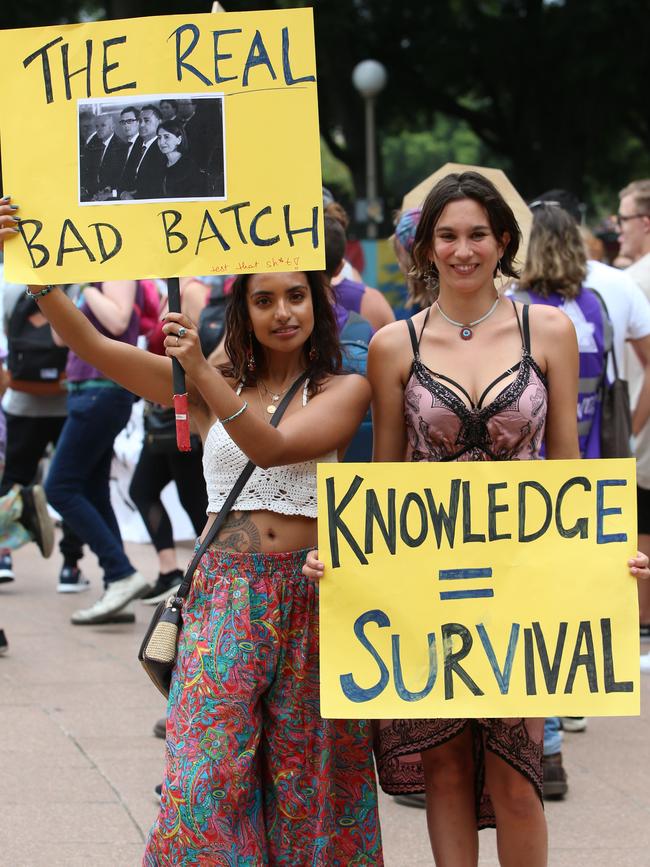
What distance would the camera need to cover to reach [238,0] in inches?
790

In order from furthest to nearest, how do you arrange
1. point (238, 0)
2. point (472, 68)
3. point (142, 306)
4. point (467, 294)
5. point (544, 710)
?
point (472, 68) → point (238, 0) → point (142, 306) → point (467, 294) → point (544, 710)

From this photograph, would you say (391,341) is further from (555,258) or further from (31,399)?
(31,399)

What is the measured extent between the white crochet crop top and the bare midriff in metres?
0.02

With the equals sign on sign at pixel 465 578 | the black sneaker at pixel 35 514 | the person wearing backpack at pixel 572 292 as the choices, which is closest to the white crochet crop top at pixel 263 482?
the equals sign on sign at pixel 465 578

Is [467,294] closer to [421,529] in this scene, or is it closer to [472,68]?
[421,529]

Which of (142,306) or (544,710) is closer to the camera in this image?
(544,710)

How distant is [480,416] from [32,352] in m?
4.96

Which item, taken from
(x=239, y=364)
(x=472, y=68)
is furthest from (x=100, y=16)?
(x=239, y=364)

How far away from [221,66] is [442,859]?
6.38 ft

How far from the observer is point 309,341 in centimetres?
348

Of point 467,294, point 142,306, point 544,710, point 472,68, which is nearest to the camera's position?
point 544,710

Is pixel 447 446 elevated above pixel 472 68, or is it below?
below

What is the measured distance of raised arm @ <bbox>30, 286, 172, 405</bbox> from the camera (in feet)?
10.9

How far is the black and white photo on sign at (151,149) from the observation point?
3.23 m
